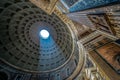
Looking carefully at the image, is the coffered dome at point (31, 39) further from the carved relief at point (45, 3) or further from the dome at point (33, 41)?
the carved relief at point (45, 3)

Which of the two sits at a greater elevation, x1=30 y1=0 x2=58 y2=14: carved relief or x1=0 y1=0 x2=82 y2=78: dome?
x1=30 y1=0 x2=58 y2=14: carved relief

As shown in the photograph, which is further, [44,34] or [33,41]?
[44,34]

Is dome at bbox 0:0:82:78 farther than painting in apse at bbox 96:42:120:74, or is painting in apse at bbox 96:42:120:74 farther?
dome at bbox 0:0:82:78

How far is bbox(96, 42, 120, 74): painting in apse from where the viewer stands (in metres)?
4.87

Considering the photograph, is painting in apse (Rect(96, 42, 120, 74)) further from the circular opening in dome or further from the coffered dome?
the circular opening in dome

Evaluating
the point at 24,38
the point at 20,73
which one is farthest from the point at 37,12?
the point at 20,73

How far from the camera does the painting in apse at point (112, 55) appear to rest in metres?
4.87

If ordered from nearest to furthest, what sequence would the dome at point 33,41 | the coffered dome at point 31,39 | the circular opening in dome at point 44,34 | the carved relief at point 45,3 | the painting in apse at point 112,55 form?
the painting in apse at point 112,55 → the carved relief at point 45,3 → the dome at point 33,41 → the coffered dome at point 31,39 → the circular opening in dome at point 44,34

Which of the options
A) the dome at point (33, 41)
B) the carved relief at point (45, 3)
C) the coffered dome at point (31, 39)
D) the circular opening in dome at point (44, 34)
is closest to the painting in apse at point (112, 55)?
the carved relief at point (45, 3)

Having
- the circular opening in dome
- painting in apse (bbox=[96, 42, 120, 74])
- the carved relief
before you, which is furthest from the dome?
the carved relief

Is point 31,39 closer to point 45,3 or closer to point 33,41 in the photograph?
point 33,41

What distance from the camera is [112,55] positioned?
5062mm

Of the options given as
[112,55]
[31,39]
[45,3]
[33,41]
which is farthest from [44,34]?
[112,55]

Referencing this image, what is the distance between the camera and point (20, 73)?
1174 cm
